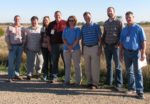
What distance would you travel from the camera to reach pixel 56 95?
959cm

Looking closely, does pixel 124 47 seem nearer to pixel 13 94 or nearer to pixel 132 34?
pixel 132 34

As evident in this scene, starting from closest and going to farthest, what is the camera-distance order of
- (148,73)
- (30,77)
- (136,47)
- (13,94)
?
(136,47) → (13,94) → (148,73) → (30,77)

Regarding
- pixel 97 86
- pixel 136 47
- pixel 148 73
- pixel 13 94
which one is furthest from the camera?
pixel 148 73

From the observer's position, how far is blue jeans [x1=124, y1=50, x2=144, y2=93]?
9211mm

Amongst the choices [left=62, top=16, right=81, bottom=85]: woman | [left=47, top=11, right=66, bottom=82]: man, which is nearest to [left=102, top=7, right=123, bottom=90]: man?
[left=62, top=16, right=81, bottom=85]: woman

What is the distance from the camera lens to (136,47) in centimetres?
920

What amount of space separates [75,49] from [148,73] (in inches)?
89.8

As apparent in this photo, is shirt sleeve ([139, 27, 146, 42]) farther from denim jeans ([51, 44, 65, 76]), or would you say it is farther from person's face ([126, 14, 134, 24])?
denim jeans ([51, 44, 65, 76])

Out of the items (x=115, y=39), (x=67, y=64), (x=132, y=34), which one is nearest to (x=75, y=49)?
(x=67, y=64)

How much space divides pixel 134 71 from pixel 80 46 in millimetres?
2057

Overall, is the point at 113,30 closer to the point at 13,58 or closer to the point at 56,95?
the point at 56,95

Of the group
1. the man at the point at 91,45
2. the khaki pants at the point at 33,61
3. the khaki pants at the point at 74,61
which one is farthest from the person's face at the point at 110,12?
the khaki pants at the point at 33,61

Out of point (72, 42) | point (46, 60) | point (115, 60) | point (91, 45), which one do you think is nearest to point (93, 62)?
point (91, 45)

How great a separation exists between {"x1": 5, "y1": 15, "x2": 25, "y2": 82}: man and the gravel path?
87 cm
